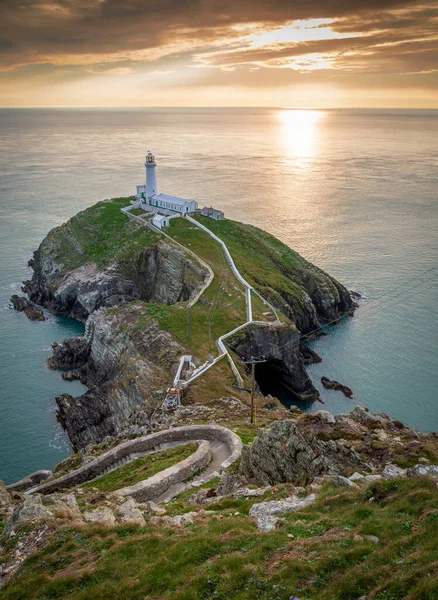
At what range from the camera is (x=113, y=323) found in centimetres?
6562

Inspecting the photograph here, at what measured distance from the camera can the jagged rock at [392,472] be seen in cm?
1994

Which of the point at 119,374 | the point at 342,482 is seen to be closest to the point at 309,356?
the point at 119,374

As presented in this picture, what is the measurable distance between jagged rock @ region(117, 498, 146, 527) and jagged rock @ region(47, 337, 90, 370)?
47.3 m

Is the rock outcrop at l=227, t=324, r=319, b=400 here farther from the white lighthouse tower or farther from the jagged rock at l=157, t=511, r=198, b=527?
the white lighthouse tower

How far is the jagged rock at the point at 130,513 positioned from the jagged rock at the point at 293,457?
6206 millimetres

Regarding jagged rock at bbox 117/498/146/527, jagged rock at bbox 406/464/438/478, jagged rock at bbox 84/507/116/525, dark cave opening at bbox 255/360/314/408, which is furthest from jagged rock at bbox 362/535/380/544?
dark cave opening at bbox 255/360/314/408

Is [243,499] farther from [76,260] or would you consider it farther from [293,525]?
[76,260]

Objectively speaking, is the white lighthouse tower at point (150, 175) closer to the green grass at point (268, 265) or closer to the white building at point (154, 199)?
the white building at point (154, 199)

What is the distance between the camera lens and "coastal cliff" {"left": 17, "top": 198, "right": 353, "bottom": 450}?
55156 millimetres

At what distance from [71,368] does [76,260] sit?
3185 cm

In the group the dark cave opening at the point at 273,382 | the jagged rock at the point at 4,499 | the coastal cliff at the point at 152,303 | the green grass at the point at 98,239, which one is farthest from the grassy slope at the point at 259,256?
the jagged rock at the point at 4,499

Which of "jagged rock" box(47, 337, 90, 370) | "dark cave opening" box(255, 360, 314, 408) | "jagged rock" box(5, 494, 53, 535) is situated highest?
"jagged rock" box(5, 494, 53, 535)

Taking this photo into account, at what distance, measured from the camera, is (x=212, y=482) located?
28125 millimetres

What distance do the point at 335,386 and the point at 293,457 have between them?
42.1 m
